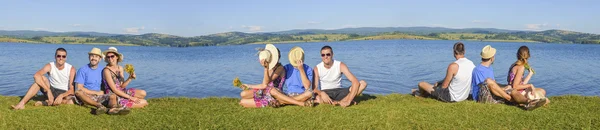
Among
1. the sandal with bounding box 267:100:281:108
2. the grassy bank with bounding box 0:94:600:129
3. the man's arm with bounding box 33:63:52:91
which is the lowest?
the grassy bank with bounding box 0:94:600:129

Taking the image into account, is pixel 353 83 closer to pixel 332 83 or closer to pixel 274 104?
pixel 332 83

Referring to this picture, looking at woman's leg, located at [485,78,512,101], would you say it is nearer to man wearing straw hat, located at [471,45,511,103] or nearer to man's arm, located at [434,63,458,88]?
man wearing straw hat, located at [471,45,511,103]

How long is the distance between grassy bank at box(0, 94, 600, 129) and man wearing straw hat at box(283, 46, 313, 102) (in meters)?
0.39

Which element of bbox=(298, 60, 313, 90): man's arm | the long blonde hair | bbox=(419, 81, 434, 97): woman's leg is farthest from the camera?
bbox=(419, 81, 434, 97): woman's leg

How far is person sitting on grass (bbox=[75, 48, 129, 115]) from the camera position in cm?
1040

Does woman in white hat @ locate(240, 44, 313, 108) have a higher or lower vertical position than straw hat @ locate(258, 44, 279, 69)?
lower

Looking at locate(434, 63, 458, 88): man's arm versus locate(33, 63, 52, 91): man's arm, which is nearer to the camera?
locate(33, 63, 52, 91): man's arm

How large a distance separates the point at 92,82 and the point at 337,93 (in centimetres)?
577

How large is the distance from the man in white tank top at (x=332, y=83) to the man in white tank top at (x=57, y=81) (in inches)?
231

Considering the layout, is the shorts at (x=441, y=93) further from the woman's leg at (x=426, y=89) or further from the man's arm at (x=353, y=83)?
the man's arm at (x=353, y=83)

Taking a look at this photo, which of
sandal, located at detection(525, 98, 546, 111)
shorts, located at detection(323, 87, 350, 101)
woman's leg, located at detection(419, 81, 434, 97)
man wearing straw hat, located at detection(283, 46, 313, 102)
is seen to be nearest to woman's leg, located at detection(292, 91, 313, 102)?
man wearing straw hat, located at detection(283, 46, 313, 102)

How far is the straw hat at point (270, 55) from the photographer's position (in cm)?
1021

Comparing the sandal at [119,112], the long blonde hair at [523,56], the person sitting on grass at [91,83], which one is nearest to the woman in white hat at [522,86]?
the long blonde hair at [523,56]

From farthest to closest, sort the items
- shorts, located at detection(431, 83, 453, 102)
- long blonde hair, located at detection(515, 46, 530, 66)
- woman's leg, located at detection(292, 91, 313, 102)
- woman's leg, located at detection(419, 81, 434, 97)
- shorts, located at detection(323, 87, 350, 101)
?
woman's leg, located at detection(419, 81, 434, 97)
shorts, located at detection(431, 83, 453, 102)
shorts, located at detection(323, 87, 350, 101)
long blonde hair, located at detection(515, 46, 530, 66)
woman's leg, located at detection(292, 91, 313, 102)
